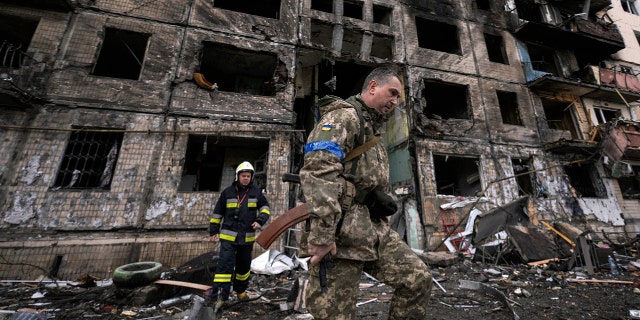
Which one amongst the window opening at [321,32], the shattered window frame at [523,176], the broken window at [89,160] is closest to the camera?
the broken window at [89,160]

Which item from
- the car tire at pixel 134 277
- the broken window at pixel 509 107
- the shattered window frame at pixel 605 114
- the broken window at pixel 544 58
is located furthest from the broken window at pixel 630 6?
the car tire at pixel 134 277

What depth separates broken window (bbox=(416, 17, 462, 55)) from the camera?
11.2 m

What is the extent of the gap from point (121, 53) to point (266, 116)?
5286 millimetres

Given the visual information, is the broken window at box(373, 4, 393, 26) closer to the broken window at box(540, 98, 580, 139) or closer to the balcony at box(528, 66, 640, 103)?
the balcony at box(528, 66, 640, 103)

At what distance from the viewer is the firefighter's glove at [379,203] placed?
1.81m

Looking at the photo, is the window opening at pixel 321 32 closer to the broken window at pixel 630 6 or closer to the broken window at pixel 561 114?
the broken window at pixel 561 114

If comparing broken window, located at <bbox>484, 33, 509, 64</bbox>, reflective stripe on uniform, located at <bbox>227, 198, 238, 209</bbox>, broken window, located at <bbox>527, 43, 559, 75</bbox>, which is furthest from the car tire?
broken window, located at <bbox>527, 43, 559, 75</bbox>

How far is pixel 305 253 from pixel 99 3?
955 centimetres

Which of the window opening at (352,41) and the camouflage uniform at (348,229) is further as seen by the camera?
the window opening at (352,41)

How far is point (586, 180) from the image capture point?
1060cm

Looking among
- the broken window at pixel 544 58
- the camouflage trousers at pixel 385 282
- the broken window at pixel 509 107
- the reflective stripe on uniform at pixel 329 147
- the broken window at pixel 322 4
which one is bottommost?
the camouflage trousers at pixel 385 282

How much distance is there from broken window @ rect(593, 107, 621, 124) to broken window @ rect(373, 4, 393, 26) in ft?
33.8

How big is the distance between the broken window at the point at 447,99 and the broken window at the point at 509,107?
1538 mm

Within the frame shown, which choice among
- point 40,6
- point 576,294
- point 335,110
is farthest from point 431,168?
point 40,6
